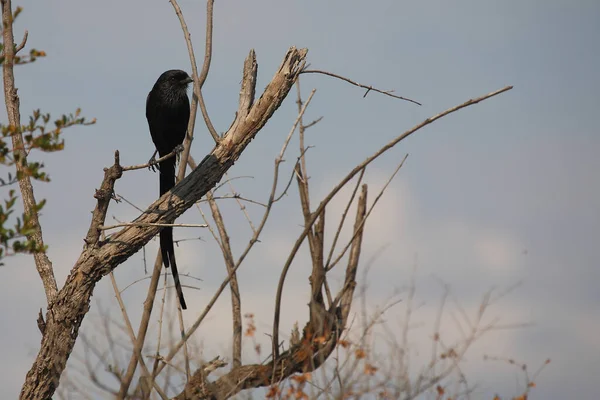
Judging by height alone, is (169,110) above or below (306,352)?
above

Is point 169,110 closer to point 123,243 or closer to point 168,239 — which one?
point 168,239

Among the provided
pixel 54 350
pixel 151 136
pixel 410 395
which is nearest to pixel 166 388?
pixel 54 350

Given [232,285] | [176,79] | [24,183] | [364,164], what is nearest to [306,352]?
[232,285]

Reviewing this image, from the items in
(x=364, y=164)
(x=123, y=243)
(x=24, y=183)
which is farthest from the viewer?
(x=24, y=183)

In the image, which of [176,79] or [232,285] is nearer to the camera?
[176,79]

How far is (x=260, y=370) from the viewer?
545 cm

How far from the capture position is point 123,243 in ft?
14.4

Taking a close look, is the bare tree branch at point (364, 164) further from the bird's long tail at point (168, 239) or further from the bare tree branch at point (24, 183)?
the bare tree branch at point (24, 183)

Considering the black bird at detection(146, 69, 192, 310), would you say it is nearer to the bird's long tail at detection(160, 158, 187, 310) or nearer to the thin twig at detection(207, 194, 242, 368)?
the bird's long tail at detection(160, 158, 187, 310)

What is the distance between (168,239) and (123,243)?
64 cm

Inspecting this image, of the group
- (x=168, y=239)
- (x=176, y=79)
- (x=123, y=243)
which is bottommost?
(x=123, y=243)

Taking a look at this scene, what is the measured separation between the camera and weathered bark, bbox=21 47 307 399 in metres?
4.34

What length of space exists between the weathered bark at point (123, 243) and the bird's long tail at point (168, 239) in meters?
0.50

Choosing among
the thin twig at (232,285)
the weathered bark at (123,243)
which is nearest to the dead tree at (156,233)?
the weathered bark at (123,243)
